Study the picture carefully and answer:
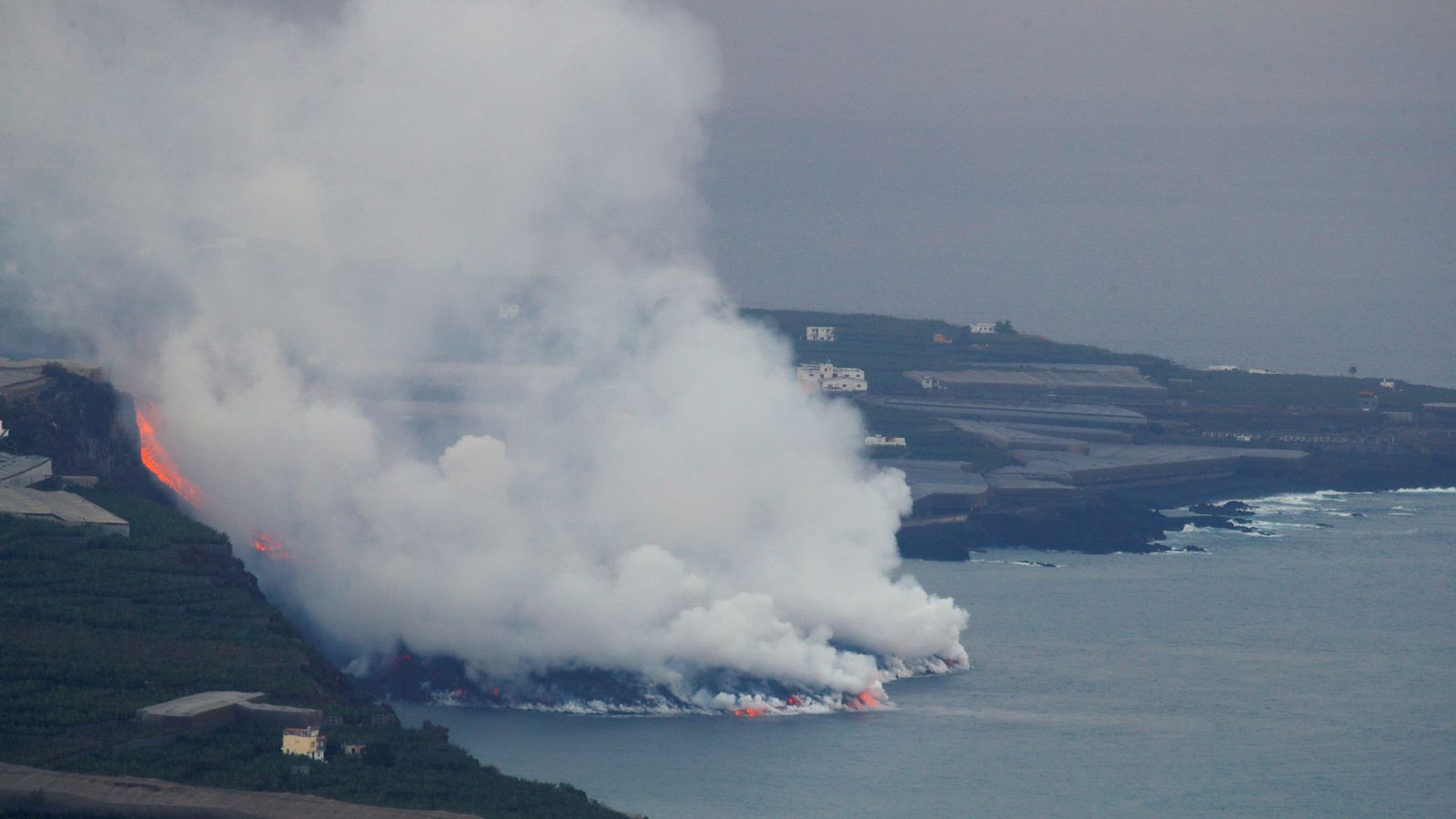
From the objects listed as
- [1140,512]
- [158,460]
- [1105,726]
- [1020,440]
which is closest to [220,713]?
[1105,726]

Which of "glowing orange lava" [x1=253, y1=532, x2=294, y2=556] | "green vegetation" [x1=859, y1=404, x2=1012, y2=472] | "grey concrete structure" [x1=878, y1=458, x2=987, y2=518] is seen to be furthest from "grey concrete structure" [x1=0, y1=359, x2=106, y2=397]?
"green vegetation" [x1=859, y1=404, x2=1012, y2=472]

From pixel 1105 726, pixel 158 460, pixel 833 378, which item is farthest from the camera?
pixel 833 378

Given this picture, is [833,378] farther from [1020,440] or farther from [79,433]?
[79,433]

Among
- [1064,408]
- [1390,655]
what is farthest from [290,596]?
[1064,408]

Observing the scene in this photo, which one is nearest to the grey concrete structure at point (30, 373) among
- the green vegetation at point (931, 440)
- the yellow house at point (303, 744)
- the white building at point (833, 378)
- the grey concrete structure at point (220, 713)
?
the grey concrete structure at point (220, 713)

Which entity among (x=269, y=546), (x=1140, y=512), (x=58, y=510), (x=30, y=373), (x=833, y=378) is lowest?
(x=269, y=546)

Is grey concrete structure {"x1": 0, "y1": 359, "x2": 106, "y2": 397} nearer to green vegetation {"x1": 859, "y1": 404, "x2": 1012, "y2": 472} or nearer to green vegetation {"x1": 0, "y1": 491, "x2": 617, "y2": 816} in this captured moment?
green vegetation {"x1": 0, "y1": 491, "x2": 617, "y2": 816}
